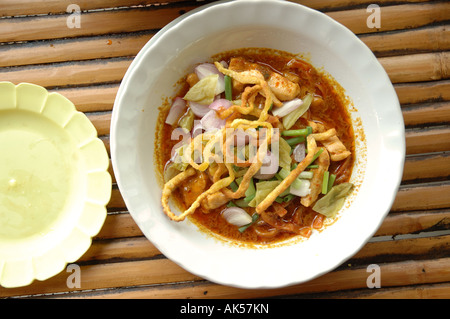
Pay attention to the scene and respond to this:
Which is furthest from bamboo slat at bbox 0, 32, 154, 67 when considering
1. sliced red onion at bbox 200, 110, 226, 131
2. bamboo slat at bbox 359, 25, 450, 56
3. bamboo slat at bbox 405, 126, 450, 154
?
bamboo slat at bbox 405, 126, 450, 154

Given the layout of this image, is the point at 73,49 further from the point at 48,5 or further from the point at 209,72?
the point at 209,72

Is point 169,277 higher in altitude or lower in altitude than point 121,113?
lower

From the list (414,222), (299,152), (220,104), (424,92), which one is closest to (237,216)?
(299,152)

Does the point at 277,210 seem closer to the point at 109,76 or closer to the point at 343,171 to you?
the point at 343,171

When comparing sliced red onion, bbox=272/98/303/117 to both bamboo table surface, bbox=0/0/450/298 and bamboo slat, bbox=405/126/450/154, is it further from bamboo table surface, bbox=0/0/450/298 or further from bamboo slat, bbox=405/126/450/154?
bamboo slat, bbox=405/126/450/154

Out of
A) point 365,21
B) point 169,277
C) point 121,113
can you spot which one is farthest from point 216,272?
point 365,21

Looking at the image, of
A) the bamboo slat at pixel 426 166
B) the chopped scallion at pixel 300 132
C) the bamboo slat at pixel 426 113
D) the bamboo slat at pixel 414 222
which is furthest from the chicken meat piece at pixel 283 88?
the bamboo slat at pixel 414 222
